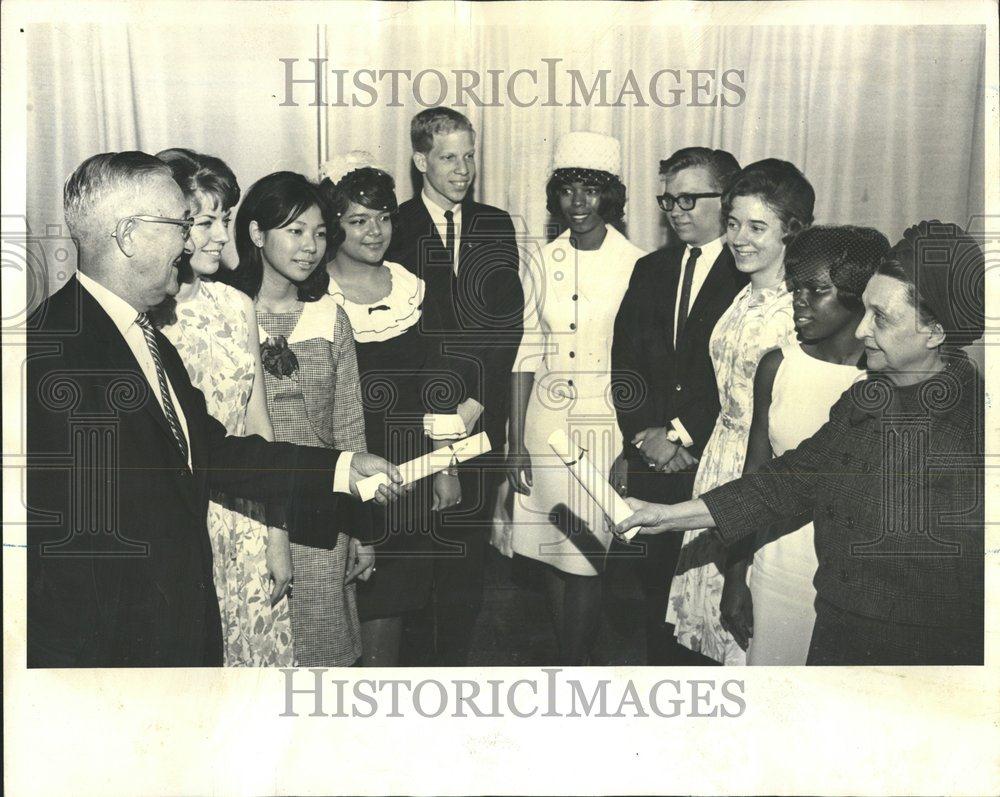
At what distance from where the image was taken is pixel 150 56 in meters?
3.96

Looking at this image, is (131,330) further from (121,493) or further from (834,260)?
(834,260)

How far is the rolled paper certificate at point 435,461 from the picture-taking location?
3990mm

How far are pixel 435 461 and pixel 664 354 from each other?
84 cm

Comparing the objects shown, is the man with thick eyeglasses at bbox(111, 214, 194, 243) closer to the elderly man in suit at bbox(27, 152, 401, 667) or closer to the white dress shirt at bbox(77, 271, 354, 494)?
the elderly man in suit at bbox(27, 152, 401, 667)

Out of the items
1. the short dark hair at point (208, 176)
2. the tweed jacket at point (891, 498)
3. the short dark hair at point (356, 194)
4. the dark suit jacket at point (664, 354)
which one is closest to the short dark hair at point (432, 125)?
the short dark hair at point (356, 194)

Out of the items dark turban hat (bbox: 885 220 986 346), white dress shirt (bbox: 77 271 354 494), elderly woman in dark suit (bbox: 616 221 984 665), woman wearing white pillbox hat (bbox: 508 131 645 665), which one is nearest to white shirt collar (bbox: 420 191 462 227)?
woman wearing white pillbox hat (bbox: 508 131 645 665)

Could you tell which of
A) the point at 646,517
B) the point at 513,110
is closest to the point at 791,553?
the point at 646,517

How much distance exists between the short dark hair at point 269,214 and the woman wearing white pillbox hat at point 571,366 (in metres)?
0.72

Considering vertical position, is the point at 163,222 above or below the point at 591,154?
below

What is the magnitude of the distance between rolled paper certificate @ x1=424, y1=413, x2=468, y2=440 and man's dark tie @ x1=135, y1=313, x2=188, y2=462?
0.79 meters

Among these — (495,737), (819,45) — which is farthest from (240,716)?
(819,45)

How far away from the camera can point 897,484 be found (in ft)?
13.1

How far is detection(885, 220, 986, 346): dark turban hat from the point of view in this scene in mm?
3979

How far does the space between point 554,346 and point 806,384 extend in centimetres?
84
